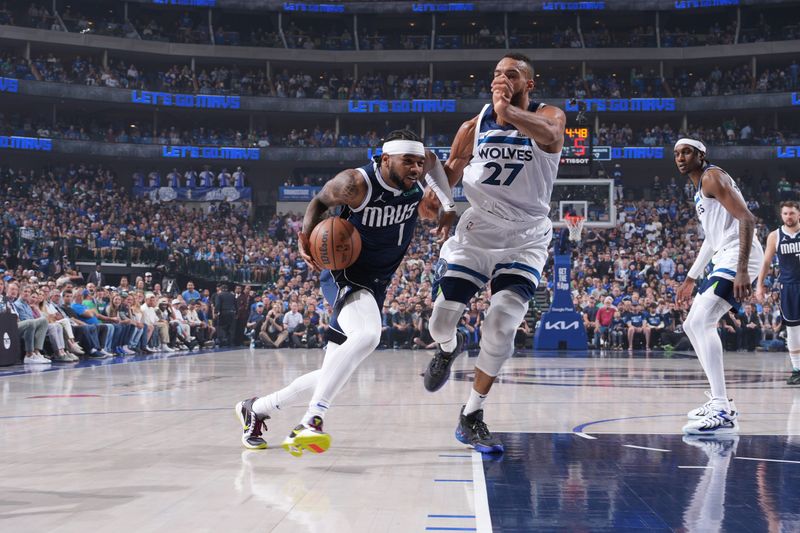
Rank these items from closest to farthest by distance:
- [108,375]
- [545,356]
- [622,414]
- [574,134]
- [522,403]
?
[622,414] < [522,403] < [108,375] < [545,356] < [574,134]

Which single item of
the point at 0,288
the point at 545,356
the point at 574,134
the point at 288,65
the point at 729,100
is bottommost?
the point at 545,356

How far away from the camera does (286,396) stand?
5.10 metres

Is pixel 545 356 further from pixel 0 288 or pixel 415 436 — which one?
pixel 415 436

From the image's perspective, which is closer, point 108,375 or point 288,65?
point 108,375

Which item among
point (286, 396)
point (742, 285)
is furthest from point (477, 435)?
point (742, 285)

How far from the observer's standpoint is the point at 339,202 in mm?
4895

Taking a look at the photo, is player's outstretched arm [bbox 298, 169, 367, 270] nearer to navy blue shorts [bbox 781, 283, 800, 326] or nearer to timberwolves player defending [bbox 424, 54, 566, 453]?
timberwolves player defending [bbox 424, 54, 566, 453]

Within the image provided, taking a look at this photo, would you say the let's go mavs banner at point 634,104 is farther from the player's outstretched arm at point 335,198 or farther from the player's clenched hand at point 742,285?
the player's outstretched arm at point 335,198

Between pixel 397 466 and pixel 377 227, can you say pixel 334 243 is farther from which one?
pixel 397 466

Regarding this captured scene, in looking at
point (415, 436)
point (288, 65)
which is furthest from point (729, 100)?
point (415, 436)

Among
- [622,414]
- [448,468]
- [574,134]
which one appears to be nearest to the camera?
[448,468]

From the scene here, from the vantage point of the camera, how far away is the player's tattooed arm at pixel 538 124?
16.3ft

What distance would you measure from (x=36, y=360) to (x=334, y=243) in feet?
33.1

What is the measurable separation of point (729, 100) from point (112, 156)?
27.9m
